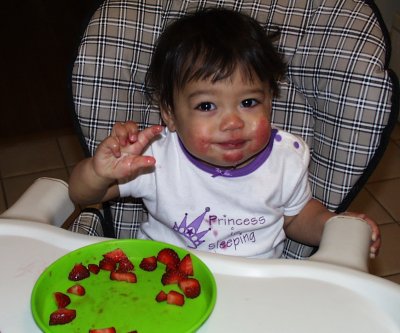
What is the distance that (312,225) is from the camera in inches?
45.1

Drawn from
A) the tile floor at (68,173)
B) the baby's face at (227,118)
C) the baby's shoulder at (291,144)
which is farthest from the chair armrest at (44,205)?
the tile floor at (68,173)

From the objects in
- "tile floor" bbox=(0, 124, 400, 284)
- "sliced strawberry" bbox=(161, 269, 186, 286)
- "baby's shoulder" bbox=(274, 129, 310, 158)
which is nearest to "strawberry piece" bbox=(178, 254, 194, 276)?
"sliced strawberry" bbox=(161, 269, 186, 286)

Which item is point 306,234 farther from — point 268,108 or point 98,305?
point 98,305

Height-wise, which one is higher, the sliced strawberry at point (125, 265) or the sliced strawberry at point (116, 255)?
the sliced strawberry at point (116, 255)

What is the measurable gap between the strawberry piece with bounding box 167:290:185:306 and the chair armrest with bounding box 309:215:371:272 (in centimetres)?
21

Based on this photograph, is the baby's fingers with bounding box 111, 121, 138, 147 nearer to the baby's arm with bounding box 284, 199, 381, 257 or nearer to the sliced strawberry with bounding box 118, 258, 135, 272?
the sliced strawberry with bounding box 118, 258, 135, 272

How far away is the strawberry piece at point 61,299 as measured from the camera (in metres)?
0.87

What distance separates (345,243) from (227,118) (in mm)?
270

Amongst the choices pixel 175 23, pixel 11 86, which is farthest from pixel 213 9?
pixel 11 86

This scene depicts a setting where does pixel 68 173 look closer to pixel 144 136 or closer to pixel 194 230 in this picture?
pixel 194 230

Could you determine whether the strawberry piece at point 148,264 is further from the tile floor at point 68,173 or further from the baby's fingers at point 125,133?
the tile floor at point 68,173

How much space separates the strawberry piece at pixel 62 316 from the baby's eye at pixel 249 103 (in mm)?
430

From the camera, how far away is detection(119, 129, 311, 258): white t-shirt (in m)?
1.14

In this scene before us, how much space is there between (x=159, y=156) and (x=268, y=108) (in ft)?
0.76
